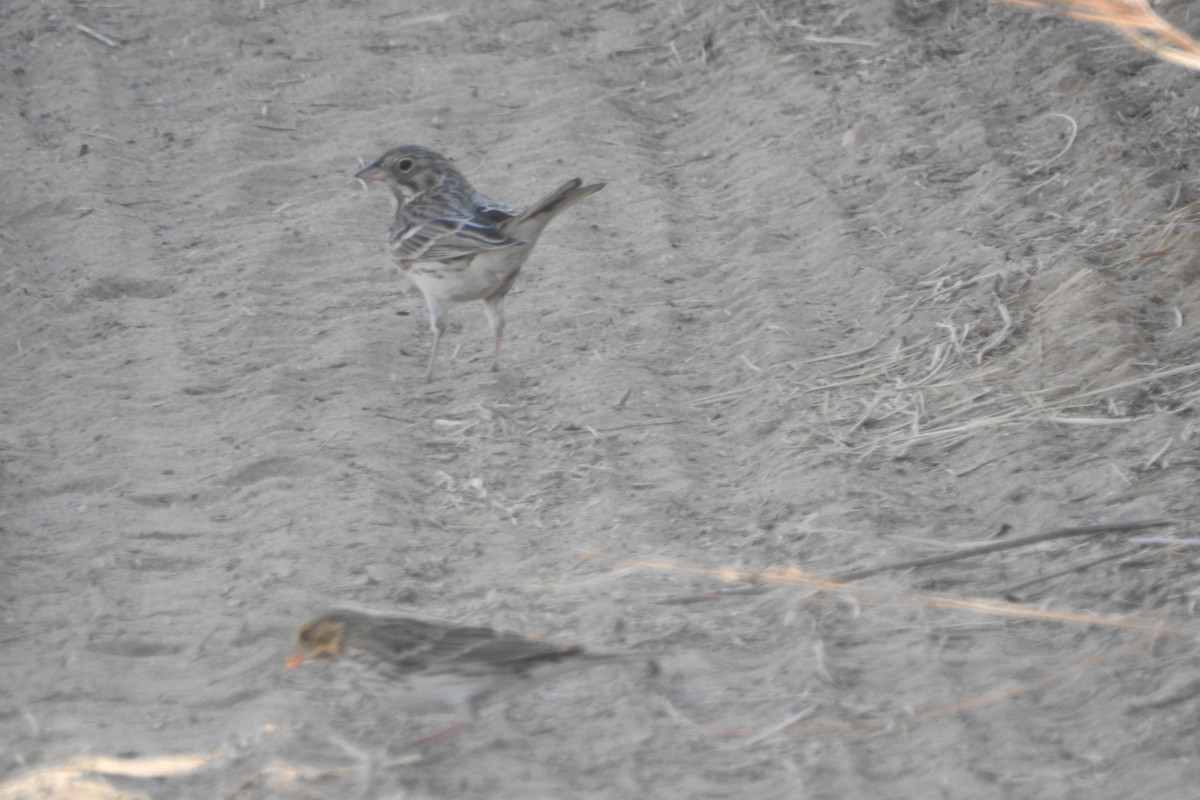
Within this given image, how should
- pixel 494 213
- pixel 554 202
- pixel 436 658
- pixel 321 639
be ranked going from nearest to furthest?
pixel 436 658 → pixel 321 639 → pixel 554 202 → pixel 494 213

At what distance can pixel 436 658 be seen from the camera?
444cm

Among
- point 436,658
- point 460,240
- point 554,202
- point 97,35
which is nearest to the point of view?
point 436,658

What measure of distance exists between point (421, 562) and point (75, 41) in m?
6.90

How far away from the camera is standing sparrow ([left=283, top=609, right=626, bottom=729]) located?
175 inches

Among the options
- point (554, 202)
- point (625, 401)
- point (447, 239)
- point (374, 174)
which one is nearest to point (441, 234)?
point (447, 239)

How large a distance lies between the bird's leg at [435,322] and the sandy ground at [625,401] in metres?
0.17

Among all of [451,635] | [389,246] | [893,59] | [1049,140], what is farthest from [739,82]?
[451,635]

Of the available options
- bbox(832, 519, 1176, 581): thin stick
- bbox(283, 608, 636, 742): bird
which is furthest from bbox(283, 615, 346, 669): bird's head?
bbox(832, 519, 1176, 581): thin stick

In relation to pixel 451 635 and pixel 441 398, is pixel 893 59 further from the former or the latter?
pixel 451 635

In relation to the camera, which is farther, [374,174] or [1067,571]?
[374,174]

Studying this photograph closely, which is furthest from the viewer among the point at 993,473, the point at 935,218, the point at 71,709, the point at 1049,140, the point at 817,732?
the point at 1049,140

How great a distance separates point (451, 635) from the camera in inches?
178

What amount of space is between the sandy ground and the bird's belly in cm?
43

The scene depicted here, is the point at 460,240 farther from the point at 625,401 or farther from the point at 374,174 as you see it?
the point at 625,401
